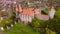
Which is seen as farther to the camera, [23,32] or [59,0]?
[59,0]

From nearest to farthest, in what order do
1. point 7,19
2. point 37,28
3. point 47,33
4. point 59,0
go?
1. point 47,33
2. point 37,28
3. point 7,19
4. point 59,0

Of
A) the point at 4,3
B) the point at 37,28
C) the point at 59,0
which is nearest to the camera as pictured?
the point at 37,28

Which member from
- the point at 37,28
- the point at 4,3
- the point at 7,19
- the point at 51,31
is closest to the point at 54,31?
the point at 51,31

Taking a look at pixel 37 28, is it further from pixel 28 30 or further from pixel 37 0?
pixel 37 0

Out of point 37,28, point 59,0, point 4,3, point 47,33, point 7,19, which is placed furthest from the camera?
point 59,0

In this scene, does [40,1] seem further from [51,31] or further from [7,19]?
[51,31]

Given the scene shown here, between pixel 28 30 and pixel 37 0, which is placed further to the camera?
pixel 37 0

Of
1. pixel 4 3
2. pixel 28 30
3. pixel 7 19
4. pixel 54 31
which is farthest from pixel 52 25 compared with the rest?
pixel 4 3

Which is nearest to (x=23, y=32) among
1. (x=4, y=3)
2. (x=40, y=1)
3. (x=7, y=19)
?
(x=7, y=19)
